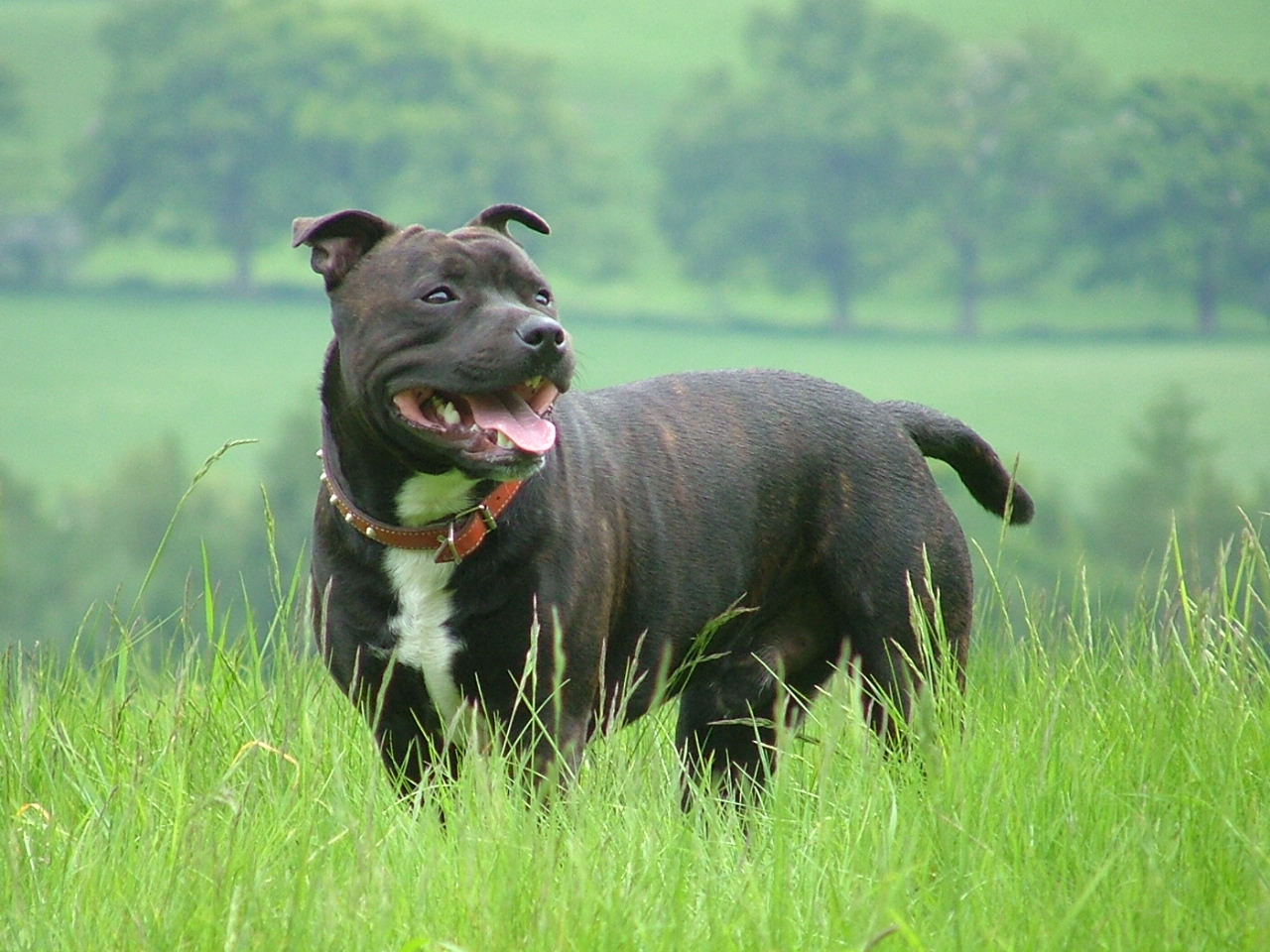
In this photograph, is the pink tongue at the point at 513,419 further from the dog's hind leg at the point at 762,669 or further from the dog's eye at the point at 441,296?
the dog's hind leg at the point at 762,669

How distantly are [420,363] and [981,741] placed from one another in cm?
164

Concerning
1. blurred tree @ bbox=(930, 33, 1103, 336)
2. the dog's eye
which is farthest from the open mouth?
blurred tree @ bbox=(930, 33, 1103, 336)

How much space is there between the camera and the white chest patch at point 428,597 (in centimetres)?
391

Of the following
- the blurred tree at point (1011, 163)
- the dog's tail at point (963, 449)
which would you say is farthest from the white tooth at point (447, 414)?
the blurred tree at point (1011, 163)

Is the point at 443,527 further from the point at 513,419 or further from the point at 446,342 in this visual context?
the point at 446,342

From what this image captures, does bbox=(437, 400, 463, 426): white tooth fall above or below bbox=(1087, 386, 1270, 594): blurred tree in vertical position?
Result: above

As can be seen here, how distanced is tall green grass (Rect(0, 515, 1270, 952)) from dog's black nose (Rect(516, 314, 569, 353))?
1.01m

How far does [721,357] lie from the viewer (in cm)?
4575

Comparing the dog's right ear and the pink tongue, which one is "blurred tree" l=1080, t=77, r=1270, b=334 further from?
the pink tongue

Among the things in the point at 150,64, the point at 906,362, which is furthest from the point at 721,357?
the point at 150,64

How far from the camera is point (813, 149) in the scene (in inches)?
2286

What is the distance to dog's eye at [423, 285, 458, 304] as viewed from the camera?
157 inches

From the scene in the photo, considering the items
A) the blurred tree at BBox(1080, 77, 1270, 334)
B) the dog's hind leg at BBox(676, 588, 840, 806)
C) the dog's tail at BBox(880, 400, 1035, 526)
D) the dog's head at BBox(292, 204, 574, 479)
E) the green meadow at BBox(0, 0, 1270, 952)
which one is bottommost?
the blurred tree at BBox(1080, 77, 1270, 334)

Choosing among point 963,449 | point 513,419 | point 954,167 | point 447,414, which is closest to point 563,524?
point 513,419
